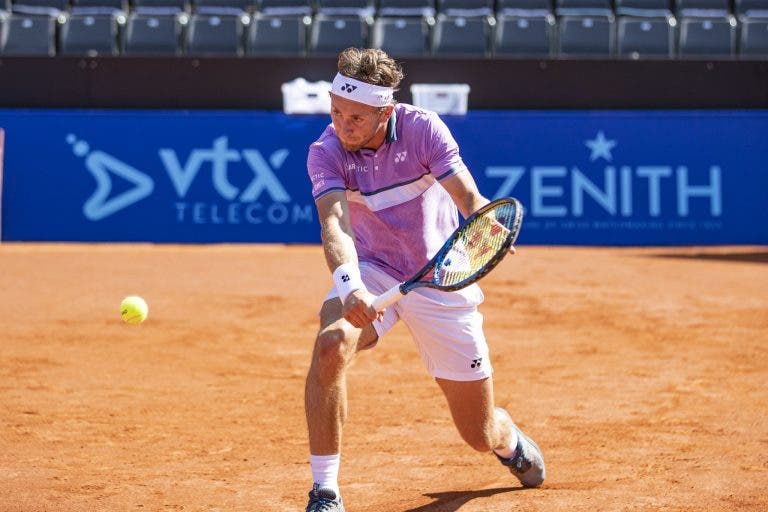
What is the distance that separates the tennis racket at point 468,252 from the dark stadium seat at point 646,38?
38.3 ft

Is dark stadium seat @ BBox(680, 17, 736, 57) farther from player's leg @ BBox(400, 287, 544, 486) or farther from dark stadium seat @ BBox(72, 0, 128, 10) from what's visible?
player's leg @ BBox(400, 287, 544, 486)

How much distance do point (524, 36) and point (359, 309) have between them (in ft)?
38.5

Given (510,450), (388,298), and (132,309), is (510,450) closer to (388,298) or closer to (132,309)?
(388,298)

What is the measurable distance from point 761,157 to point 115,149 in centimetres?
806

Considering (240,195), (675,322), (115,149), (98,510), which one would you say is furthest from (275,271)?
(98,510)

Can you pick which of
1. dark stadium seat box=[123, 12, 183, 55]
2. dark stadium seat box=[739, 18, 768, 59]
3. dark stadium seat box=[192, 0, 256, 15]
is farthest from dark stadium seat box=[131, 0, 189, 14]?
dark stadium seat box=[739, 18, 768, 59]

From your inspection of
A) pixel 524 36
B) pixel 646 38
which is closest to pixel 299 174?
pixel 524 36

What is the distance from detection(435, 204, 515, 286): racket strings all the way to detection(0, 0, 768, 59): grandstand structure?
35.3 feet

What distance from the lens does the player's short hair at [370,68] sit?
4.23 m

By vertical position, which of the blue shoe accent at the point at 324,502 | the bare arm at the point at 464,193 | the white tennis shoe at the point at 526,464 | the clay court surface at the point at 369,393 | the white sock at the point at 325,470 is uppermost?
the bare arm at the point at 464,193

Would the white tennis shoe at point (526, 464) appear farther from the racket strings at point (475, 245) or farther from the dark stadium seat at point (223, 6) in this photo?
the dark stadium seat at point (223, 6)

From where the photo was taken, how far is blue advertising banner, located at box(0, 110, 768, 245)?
13922 mm

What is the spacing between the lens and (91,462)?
5.22 m

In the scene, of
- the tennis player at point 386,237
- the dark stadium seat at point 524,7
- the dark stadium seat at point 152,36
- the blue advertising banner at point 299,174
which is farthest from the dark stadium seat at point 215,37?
the tennis player at point 386,237
